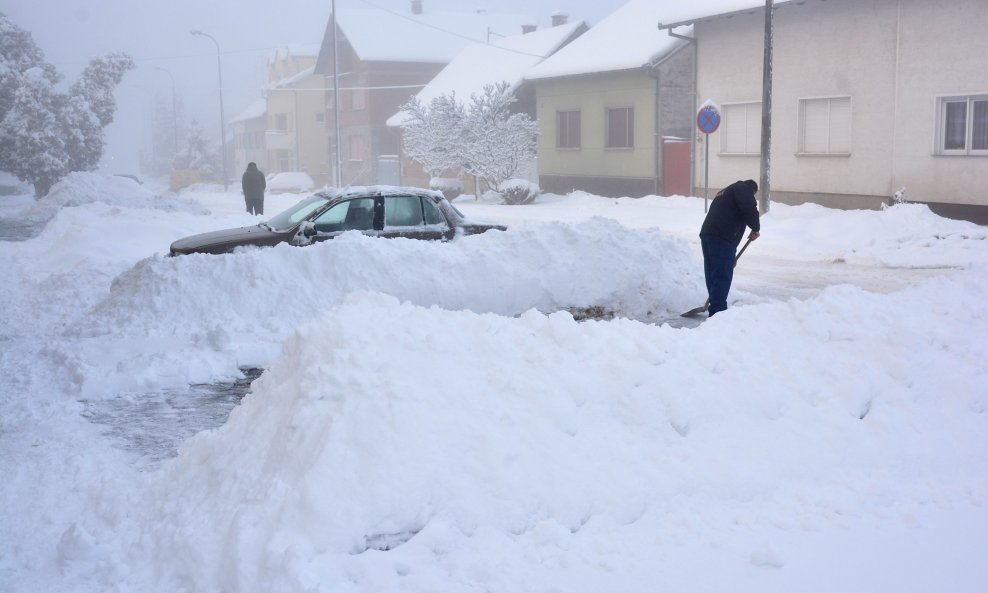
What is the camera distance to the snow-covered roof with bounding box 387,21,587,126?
126 feet

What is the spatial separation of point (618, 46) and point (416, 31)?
24563mm

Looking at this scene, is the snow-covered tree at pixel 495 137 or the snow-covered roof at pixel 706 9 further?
the snow-covered tree at pixel 495 137

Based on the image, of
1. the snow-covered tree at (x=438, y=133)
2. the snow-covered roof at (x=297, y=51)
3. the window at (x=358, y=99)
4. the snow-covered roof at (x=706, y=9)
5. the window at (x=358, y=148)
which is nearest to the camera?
the snow-covered roof at (x=706, y=9)

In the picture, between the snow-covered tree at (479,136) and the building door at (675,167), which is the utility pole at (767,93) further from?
the snow-covered tree at (479,136)

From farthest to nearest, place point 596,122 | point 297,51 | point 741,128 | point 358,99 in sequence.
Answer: point 297,51, point 358,99, point 596,122, point 741,128

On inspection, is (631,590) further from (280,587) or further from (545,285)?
(545,285)

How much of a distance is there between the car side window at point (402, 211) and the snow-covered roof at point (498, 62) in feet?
79.8

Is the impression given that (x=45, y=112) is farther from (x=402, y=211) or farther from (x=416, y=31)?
(x=402, y=211)

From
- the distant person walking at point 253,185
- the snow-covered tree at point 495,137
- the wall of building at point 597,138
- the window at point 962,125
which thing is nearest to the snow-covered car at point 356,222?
the distant person walking at point 253,185

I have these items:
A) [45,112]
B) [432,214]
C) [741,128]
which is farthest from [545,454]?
[45,112]

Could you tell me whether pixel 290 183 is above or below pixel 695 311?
above

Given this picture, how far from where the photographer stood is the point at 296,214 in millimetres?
12188

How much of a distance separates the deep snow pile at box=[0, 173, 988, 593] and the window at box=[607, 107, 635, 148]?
22.5 metres

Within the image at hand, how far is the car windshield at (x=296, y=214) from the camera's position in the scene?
12.0 meters
